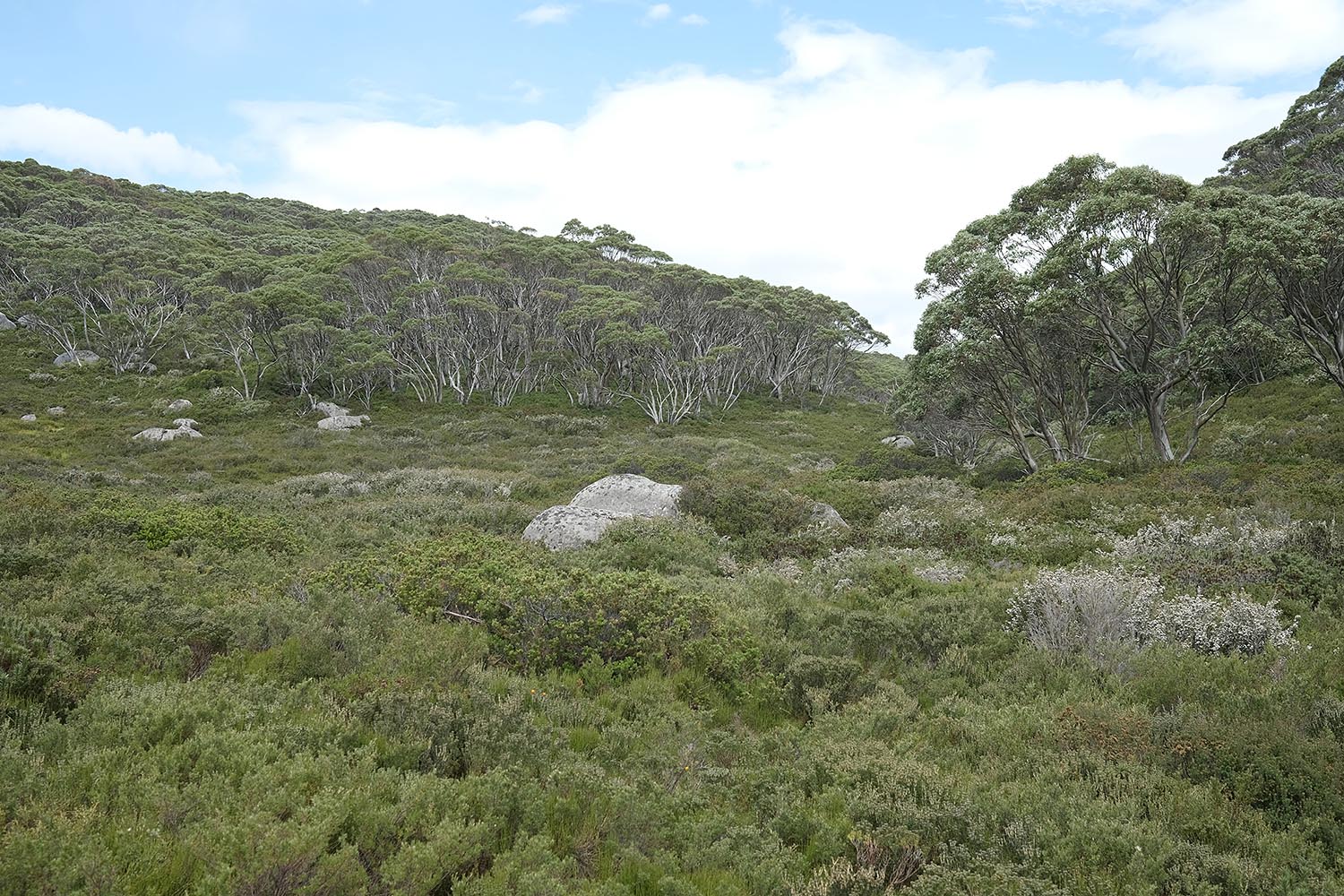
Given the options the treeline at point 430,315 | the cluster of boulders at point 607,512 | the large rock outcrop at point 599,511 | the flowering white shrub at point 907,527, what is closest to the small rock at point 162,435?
the treeline at point 430,315

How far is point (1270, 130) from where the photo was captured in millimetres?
46500

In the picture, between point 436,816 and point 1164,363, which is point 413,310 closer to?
point 1164,363

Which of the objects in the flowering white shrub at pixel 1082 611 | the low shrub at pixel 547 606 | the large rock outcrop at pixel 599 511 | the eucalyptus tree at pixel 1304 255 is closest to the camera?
the low shrub at pixel 547 606

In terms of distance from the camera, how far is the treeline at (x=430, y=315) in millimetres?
45719

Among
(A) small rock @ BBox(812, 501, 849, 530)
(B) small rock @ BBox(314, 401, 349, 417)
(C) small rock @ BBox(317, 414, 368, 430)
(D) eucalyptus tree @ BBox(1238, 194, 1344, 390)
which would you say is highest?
(D) eucalyptus tree @ BBox(1238, 194, 1344, 390)

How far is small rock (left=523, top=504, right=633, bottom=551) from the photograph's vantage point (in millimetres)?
14562

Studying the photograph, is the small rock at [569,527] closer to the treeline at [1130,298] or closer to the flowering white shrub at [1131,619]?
the flowering white shrub at [1131,619]

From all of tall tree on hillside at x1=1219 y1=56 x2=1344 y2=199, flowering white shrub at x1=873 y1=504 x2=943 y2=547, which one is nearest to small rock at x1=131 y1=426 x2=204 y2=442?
flowering white shrub at x1=873 y1=504 x2=943 y2=547

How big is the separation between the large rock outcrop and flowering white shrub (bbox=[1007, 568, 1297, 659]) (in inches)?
336

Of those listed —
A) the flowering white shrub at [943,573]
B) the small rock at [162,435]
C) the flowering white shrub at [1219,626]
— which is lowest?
the flowering white shrub at [943,573]

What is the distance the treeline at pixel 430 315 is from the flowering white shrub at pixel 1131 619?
3758cm

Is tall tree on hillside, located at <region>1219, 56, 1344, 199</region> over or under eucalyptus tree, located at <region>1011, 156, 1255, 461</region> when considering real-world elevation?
over

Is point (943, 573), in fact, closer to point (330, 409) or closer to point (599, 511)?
point (599, 511)

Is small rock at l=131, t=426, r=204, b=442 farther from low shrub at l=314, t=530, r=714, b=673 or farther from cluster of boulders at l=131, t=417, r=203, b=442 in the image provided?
low shrub at l=314, t=530, r=714, b=673
